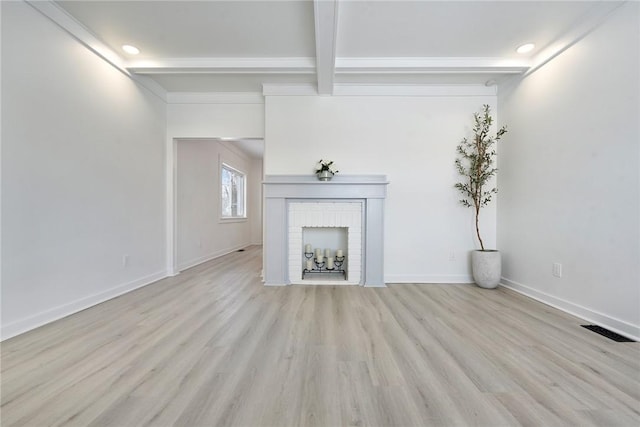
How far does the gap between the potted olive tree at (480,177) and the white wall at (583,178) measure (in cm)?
22

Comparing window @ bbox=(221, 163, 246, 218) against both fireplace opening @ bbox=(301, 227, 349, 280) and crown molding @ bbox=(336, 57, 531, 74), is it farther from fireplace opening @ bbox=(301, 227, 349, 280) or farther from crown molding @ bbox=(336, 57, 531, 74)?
crown molding @ bbox=(336, 57, 531, 74)

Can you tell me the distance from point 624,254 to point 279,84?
3583mm

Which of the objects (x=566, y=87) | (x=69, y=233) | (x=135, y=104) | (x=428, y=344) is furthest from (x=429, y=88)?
(x=69, y=233)

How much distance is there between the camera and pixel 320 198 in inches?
129

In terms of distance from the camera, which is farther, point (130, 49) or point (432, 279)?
point (432, 279)

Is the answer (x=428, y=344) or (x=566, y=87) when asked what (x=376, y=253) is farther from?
(x=566, y=87)

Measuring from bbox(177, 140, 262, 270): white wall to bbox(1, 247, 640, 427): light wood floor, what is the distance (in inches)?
69.3

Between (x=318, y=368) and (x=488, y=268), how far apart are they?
8.02ft

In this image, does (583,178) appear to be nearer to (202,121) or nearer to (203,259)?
(202,121)

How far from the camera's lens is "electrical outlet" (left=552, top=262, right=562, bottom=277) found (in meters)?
2.45

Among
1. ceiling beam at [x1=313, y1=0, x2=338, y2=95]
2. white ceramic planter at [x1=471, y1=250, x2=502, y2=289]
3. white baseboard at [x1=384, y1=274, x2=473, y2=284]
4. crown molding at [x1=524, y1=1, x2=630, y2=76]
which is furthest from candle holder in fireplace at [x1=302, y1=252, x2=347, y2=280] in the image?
crown molding at [x1=524, y1=1, x2=630, y2=76]

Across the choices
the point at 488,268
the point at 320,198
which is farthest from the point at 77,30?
the point at 488,268

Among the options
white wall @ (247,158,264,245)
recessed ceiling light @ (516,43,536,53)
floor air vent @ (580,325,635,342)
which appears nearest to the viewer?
floor air vent @ (580,325,635,342)

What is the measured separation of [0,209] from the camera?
5.87 feet
